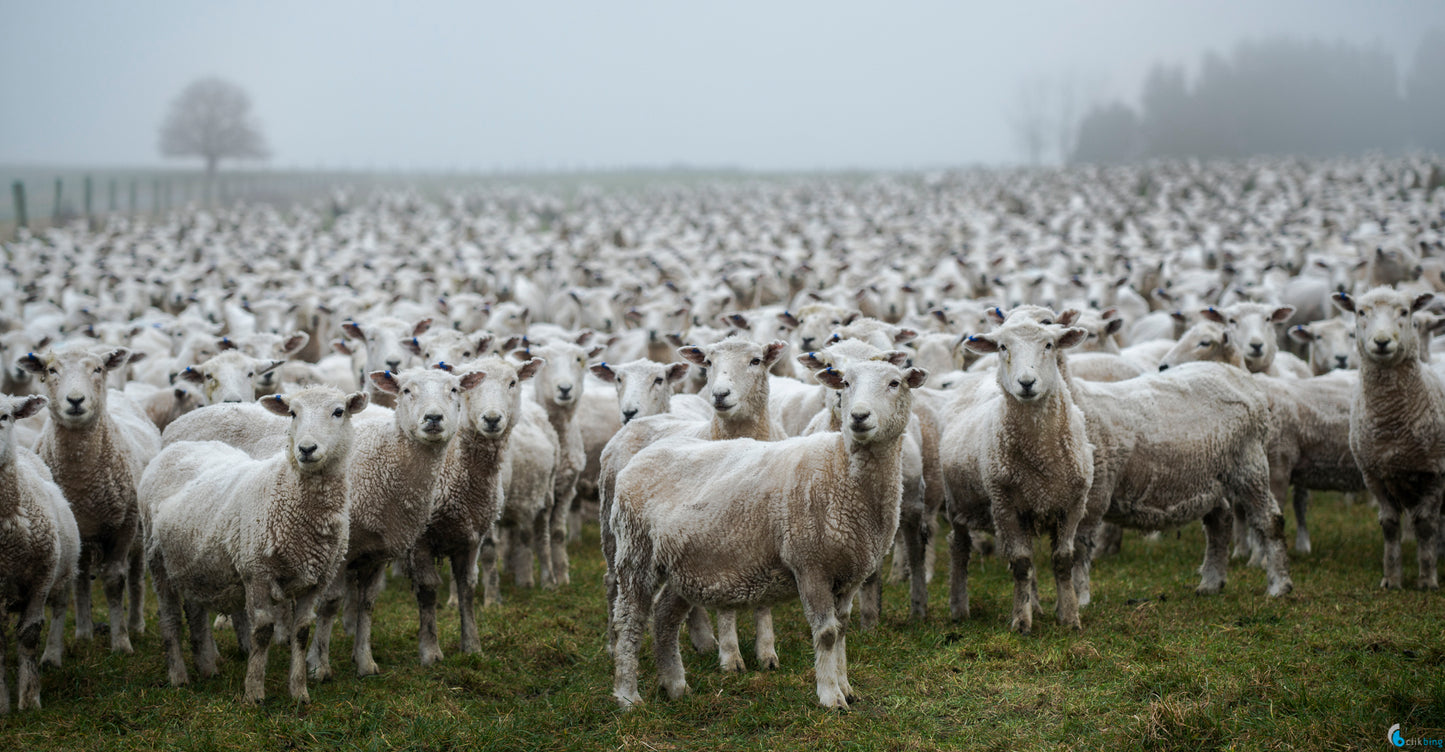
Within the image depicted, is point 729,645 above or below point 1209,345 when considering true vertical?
below

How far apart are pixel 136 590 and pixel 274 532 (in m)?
3.31

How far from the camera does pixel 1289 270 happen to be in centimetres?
2403

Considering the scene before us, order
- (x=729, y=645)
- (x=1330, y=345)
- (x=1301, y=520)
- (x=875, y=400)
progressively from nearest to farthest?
1. (x=875, y=400)
2. (x=729, y=645)
3. (x=1301, y=520)
4. (x=1330, y=345)

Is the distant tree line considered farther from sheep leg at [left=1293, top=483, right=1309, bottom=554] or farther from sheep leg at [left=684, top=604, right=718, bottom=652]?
sheep leg at [left=684, top=604, right=718, bottom=652]

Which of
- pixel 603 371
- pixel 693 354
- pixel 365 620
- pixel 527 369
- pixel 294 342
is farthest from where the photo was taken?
pixel 294 342

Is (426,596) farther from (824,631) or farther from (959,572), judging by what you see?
(959,572)

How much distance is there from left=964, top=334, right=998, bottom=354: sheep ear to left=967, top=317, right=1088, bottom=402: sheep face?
80mm

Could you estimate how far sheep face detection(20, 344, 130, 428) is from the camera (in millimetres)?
8508

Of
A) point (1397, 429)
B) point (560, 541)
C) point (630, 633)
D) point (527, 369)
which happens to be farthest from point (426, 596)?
point (1397, 429)

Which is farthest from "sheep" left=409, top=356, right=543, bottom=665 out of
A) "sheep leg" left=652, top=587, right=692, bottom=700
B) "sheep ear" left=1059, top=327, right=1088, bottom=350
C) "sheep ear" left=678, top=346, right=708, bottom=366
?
"sheep ear" left=1059, top=327, right=1088, bottom=350

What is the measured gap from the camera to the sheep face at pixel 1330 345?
1338 cm

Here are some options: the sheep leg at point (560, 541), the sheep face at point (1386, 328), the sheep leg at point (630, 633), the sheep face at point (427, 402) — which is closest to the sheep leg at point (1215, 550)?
the sheep face at point (1386, 328)

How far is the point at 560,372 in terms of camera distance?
10922 mm

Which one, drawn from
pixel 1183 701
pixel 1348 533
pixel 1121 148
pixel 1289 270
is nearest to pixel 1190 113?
pixel 1121 148
